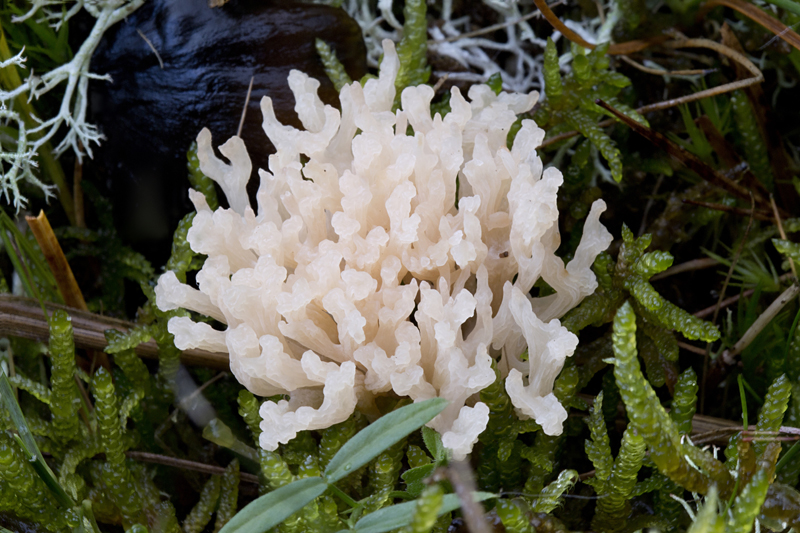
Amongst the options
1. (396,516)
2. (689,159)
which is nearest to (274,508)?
(396,516)

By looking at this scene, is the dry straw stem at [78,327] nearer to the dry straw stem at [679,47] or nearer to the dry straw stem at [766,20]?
the dry straw stem at [679,47]

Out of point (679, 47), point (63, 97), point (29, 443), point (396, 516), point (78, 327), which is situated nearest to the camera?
point (396, 516)

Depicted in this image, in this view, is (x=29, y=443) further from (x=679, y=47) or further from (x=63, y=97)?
(x=679, y=47)

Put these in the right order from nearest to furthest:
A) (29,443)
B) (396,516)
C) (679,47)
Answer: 1. (396,516)
2. (29,443)
3. (679,47)

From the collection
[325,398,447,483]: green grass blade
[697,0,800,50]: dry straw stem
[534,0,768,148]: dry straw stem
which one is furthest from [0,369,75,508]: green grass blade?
[697,0,800,50]: dry straw stem

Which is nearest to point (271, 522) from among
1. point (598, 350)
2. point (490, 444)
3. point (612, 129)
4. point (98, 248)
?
point (490, 444)

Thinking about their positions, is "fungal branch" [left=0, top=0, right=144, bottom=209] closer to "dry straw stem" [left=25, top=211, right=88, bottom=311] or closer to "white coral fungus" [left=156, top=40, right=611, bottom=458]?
"dry straw stem" [left=25, top=211, right=88, bottom=311]

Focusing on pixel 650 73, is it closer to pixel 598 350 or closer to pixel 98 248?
pixel 598 350
